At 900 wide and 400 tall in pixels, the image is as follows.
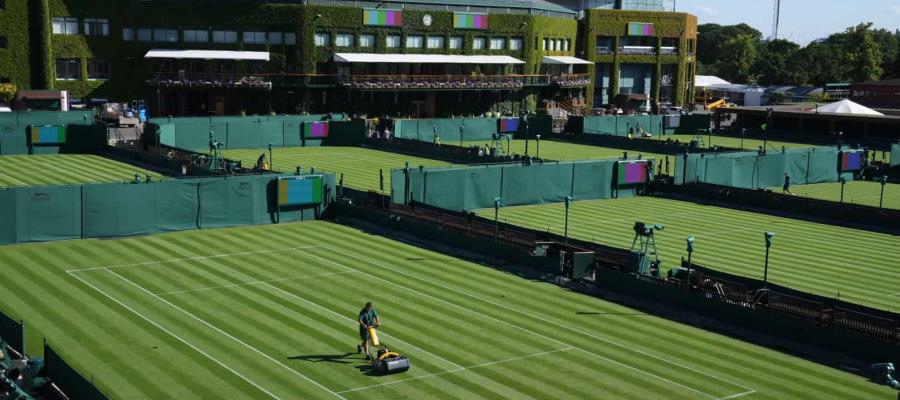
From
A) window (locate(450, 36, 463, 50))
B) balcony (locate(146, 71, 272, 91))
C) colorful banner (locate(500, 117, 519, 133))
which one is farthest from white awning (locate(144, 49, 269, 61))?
colorful banner (locate(500, 117, 519, 133))

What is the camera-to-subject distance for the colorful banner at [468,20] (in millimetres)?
115062

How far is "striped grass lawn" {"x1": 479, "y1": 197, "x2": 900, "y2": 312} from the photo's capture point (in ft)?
124

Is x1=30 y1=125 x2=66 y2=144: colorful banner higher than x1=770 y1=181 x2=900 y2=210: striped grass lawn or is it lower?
higher

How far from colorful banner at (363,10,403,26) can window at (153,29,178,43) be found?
771 inches

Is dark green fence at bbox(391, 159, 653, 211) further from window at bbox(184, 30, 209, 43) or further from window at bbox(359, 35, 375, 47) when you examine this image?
window at bbox(184, 30, 209, 43)

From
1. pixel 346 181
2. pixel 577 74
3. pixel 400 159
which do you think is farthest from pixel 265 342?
pixel 577 74

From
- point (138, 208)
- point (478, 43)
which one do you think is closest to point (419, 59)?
point (478, 43)

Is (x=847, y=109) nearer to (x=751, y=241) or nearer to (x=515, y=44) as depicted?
(x=515, y=44)

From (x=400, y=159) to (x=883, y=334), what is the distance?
4871 centimetres

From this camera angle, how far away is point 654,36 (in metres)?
135

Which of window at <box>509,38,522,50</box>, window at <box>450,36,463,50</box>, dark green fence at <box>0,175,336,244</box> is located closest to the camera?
dark green fence at <box>0,175,336,244</box>

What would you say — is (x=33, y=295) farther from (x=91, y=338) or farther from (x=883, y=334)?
(x=883, y=334)

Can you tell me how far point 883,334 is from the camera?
90.8 feet

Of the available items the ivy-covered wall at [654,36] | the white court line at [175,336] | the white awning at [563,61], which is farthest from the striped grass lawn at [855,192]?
the ivy-covered wall at [654,36]
